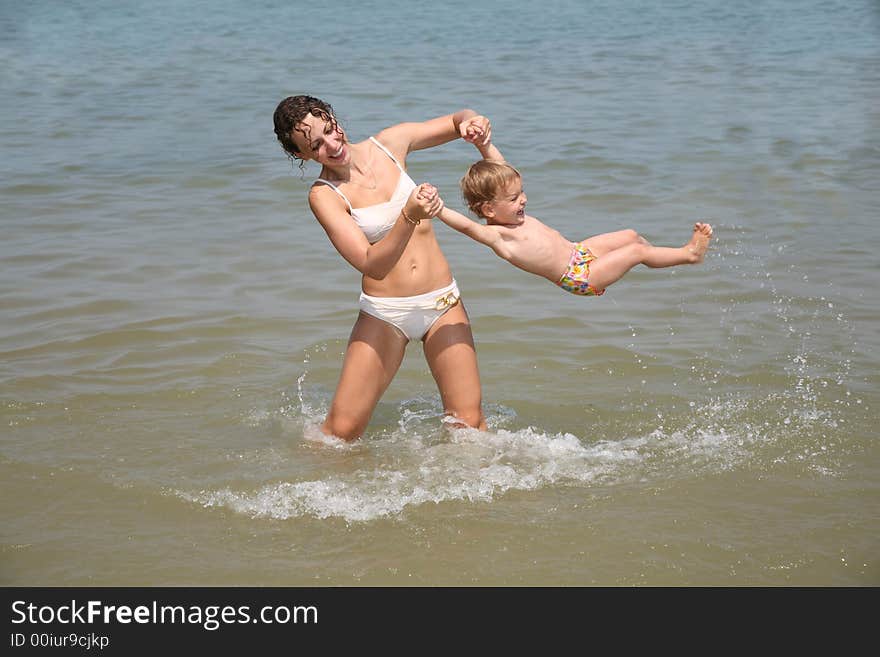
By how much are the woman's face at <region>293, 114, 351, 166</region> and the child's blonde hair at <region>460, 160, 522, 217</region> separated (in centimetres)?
59

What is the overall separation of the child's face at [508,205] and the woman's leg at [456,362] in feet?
1.55

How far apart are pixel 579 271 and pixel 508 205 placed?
20.9 inches

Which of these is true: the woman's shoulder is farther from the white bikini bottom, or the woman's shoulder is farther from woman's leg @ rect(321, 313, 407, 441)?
woman's leg @ rect(321, 313, 407, 441)

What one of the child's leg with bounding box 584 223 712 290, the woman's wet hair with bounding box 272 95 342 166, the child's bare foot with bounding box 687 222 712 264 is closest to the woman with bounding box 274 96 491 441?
the woman's wet hair with bounding box 272 95 342 166

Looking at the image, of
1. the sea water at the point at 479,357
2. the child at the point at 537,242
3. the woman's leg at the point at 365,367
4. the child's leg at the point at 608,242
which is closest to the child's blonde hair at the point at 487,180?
the child at the point at 537,242

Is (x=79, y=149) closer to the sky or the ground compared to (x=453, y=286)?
closer to the ground

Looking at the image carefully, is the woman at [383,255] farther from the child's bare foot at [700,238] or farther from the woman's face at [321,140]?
the child's bare foot at [700,238]

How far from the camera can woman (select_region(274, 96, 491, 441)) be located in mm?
5098

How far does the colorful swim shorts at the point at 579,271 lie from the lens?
5.62 m

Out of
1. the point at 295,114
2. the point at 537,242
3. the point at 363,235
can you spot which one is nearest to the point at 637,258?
the point at 537,242
